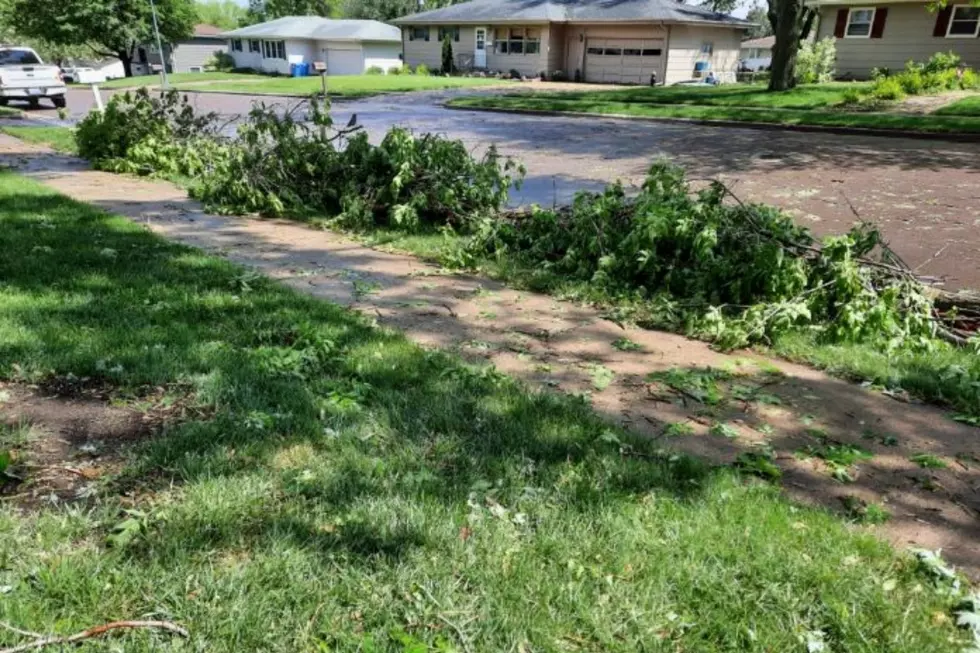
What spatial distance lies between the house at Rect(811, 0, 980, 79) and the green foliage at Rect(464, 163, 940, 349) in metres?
24.4

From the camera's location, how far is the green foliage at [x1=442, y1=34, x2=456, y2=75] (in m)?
40.5

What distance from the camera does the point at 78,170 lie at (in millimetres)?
10891

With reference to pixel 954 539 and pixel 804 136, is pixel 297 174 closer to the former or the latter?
pixel 954 539

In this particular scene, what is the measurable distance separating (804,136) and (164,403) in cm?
1487

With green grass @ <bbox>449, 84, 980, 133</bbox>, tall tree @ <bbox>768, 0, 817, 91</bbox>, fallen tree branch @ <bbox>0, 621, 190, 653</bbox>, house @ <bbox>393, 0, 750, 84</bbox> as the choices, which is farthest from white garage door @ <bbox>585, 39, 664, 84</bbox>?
fallen tree branch @ <bbox>0, 621, 190, 653</bbox>

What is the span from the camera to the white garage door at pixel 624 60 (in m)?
33.8

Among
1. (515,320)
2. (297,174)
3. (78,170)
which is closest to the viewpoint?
(515,320)

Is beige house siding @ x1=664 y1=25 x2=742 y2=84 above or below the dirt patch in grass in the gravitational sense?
above

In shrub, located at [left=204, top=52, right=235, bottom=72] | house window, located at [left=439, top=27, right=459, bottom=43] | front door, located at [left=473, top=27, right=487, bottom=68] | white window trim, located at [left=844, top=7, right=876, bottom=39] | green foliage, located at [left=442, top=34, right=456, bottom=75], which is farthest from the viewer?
shrub, located at [left=204, top=52, right=235, bottom=72]

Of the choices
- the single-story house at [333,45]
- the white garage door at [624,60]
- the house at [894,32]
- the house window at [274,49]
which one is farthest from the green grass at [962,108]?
the house window at [274,49]

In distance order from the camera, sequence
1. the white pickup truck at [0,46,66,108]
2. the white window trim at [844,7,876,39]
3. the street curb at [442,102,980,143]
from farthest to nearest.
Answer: the white window trim at [844,7,876,39] → the white pickup truck at [0,46,66,108] → the street curb at [442,102,980,143]

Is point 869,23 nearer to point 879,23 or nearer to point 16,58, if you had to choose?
point 879,23

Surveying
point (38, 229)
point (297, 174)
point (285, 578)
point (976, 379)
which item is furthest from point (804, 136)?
point (285, 578)

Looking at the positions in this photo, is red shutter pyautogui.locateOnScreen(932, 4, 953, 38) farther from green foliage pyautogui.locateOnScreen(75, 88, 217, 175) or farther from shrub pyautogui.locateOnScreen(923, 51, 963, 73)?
green foliage pyautogui.locateOnScreen(75, 88, 217, 175)
